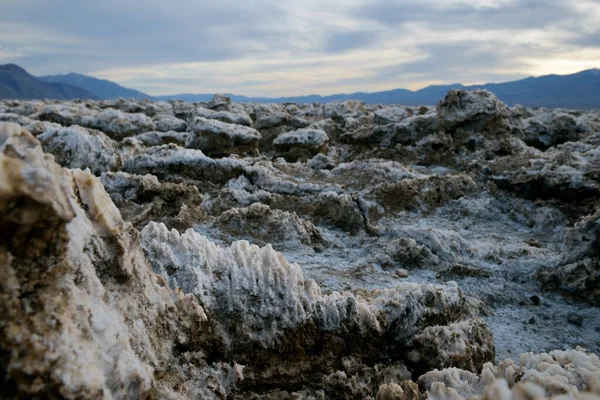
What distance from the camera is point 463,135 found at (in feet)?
63.3

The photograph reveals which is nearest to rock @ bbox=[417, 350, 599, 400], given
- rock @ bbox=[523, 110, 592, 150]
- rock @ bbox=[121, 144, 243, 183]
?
rock @ bbox=[121, 144, 243, 183]

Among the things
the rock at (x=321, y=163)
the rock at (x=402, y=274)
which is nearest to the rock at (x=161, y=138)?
the rock at (x=321, y=163)

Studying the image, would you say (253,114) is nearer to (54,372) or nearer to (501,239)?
(501,239)

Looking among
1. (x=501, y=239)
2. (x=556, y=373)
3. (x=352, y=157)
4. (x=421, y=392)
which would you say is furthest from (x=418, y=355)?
(x=352, y=157)

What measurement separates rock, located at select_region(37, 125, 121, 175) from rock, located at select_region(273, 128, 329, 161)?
7933 millimetres

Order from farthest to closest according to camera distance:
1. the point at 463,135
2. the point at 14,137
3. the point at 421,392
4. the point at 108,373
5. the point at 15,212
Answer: the point at 463,135 < the point at 421,392 < the point at 108,373 < the point at 14,137 < the point at 15,212

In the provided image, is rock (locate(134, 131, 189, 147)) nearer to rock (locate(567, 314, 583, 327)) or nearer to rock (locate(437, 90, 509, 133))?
rock (locate(437, 90, 509, 133))

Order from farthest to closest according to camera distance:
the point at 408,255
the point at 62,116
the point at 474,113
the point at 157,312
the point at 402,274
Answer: the point at 62,116 → the point at 474,113 → the point at 408,255 → the point at 402,274 → the point at 157,312

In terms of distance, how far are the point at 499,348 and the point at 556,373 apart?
3.00m

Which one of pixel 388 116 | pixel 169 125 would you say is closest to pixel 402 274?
pixel 388 116

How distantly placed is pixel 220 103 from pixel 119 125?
43.3 feet

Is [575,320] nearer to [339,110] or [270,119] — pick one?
[270,119]

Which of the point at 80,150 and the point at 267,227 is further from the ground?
the point at 80,150

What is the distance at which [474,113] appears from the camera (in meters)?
19.5
